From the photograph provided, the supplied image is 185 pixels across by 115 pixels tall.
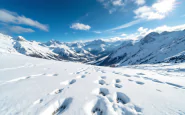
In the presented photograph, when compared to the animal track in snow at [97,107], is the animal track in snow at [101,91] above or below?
above

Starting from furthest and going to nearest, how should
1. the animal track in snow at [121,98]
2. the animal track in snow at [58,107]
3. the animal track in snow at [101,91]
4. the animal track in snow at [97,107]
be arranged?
1. the animal track in snow at [101,91]
2. the animal track in snow at [121,98]
3. the animal track in snow at [97,107]
4. the animal track in snow at [58,107]

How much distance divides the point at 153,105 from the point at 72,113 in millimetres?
3091

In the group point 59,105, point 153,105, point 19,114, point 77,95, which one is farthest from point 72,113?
point 153,105

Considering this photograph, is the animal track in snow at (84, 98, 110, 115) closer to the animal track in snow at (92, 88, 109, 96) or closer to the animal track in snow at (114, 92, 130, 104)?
Answer: the animal track in snow at (114, 92, 130, 104)

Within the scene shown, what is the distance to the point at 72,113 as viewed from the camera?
3.21 m

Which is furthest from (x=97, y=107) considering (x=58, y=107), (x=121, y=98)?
(x=58, y=107)

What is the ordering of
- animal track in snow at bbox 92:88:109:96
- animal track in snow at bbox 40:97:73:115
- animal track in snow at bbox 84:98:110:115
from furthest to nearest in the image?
animal track in snow at bbox 92:88:109:96 < animal track in snow at bbox 84:98:110:115 < animal track in snow at bbox 40:97:73:115

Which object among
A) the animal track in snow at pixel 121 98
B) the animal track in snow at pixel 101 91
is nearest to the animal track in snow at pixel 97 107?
the animal track in snow at pixel 121 98

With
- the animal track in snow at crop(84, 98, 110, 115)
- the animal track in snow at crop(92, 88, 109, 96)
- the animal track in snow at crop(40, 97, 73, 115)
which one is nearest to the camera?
the animal track in snow at crop(40, 97, 73, 115)

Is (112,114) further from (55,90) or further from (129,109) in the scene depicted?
(55,90)

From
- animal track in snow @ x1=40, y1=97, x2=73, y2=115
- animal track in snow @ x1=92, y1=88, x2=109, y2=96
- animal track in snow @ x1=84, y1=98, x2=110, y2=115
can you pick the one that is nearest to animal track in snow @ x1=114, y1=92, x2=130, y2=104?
animal track in snow @ x1=92, y1=88, x2=109, y2=96

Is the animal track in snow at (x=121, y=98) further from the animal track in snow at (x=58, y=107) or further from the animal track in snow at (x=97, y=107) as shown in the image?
the animal track in snow at (x=58, y=107)

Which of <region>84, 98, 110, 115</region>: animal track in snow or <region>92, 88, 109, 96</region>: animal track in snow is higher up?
<region>92, 88, 109, 96</region>: animal track in snow

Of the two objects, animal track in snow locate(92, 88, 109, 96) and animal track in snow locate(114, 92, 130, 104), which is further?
animal track in snow locate(92, 88, 109, 96)
